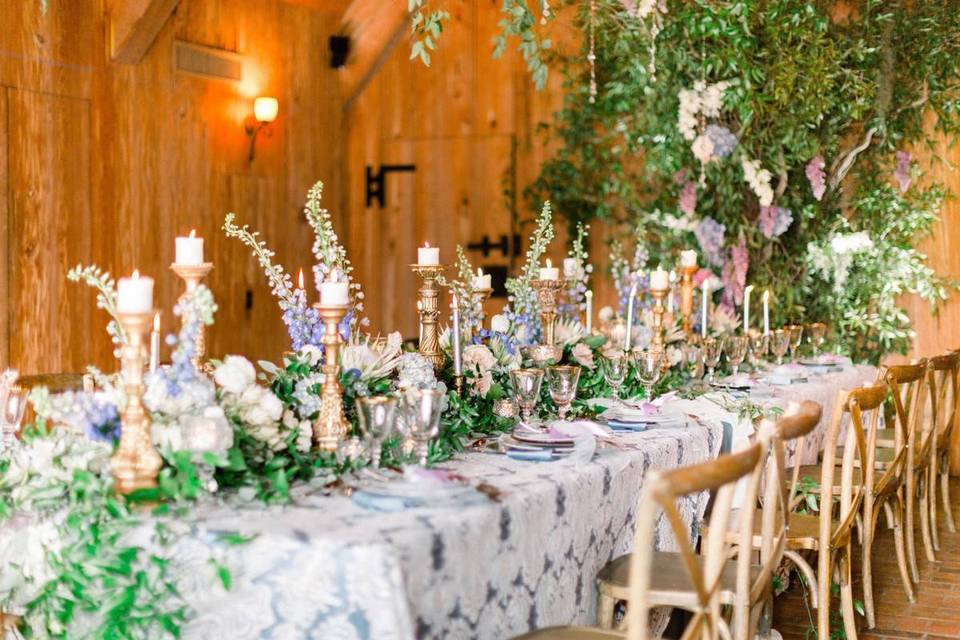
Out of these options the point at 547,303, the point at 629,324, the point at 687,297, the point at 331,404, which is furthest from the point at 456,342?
the point at 687,297

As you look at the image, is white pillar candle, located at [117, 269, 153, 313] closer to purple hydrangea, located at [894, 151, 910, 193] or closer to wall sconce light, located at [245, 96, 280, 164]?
purple hydrangea, located at [894, 151, 910, 193]

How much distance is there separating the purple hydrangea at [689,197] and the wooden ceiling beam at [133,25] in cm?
281

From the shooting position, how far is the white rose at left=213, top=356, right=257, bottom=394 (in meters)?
2.26

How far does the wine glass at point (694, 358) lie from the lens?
12.8 feet

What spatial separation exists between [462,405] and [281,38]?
5.16 metres

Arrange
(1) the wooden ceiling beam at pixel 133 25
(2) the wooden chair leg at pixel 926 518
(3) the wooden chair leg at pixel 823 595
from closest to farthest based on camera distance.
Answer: (3) the wooden chair leg at pixel 823 595, (2) the wooden chair leg at pixel 926 518, (1) the wooden ceiling beam at pixel 133 25

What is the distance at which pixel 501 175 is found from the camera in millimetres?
7734

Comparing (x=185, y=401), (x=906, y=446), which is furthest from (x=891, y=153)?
(x=185, y=401)

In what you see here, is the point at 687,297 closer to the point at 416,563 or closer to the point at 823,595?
the point at 823,595

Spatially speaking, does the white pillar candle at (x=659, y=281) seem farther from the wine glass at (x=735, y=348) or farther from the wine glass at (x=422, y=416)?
the wine glass at (x=422, y=416)

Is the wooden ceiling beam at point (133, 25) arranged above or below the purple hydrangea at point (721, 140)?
above

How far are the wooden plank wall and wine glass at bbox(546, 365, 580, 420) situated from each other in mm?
3307

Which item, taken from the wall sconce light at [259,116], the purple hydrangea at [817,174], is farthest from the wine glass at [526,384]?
the wall sconce light at [259,116]

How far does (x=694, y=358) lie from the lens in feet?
12.8
